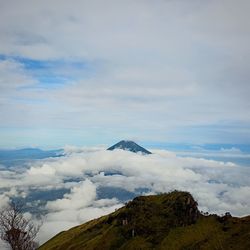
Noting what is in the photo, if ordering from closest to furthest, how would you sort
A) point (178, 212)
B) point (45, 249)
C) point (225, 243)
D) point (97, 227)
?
1. point (225, 243)
2. point (178, 212)
3. point (97, 227)
4. point (45, 249)

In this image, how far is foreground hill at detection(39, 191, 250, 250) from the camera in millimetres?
99500

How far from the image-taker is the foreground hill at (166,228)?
99.5 m

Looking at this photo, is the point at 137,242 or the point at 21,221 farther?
the point at 21,221

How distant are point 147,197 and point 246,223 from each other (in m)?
38.4

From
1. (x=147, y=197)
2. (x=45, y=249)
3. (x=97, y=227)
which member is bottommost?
(x=45, y=249)

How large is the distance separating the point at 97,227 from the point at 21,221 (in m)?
28.9

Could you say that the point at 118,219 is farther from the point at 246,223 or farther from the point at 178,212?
the point at 246,223

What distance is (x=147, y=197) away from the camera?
133 meters

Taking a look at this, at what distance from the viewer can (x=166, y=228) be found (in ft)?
371

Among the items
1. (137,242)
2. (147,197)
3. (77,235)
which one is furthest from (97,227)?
(137,242)

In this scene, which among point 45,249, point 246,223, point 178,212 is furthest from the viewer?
point 45,249

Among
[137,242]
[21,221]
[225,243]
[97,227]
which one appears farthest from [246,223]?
[21,221]

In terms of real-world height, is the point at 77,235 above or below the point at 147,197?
below

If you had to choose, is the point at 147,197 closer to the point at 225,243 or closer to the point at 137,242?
the point at 137,242
